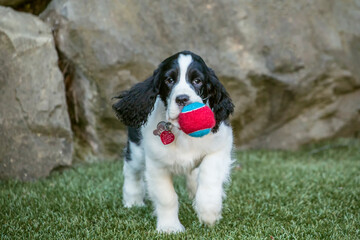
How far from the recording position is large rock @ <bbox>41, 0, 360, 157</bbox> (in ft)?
18.7

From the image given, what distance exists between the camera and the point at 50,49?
5.27m

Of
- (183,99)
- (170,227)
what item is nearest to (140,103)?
(183,99)

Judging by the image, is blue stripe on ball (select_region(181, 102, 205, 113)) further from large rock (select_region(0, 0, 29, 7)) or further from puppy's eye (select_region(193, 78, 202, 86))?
large rock (select_region(0, 0, 29, 7))

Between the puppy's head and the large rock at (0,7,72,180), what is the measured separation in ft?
5.73

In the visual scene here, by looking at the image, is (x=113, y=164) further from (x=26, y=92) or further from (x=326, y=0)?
(x=326, y=0)

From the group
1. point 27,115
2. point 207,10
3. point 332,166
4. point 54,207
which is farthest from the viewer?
point 207,10

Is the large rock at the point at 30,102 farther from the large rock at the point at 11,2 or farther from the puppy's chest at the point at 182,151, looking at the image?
the puppy's chest at the point at 182,151

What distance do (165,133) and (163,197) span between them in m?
0.48

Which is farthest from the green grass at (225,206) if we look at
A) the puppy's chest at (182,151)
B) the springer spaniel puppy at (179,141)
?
the puppy's chest at (182,151)

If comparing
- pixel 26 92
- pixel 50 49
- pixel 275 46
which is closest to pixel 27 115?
pixel 26 92

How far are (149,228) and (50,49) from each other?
2.80 m

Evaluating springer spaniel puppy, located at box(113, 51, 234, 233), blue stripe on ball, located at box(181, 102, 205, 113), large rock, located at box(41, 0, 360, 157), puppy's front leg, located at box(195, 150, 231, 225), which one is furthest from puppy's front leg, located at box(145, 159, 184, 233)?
large rock, located at box(41, 0, 360, 157)

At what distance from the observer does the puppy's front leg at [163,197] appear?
3.29 meters

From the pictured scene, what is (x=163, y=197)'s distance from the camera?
3295mm
